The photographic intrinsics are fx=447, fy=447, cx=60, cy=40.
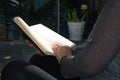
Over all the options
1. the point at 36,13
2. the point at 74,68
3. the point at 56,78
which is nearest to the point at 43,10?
the point at 36,13

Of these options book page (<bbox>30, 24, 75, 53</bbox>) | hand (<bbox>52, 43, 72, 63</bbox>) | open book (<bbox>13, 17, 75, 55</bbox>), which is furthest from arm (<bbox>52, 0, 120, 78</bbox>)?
book page (<bbox>30, 24, 75, 53</bbox>)

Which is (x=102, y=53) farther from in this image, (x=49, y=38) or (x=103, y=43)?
(x=49, y=38)

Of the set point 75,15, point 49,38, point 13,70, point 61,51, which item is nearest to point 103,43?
point 61,51

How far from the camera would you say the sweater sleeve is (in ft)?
5.91

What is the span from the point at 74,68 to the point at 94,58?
138 mm

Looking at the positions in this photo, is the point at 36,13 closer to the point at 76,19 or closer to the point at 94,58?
the point at 76,19

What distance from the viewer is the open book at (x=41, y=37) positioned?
249 cm

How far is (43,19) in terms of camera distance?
30.1 ft

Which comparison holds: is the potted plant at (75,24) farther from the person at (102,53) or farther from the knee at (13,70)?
the person at (102,53)

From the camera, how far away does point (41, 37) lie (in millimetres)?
2715

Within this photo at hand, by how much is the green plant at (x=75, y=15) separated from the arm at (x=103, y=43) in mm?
7354

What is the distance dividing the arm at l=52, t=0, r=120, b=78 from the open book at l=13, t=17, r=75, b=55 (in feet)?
2.06

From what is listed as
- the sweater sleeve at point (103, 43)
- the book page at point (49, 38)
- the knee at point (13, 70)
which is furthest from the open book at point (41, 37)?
the sweater sleeve at point (103, 43)

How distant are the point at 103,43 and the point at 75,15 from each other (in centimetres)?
749
